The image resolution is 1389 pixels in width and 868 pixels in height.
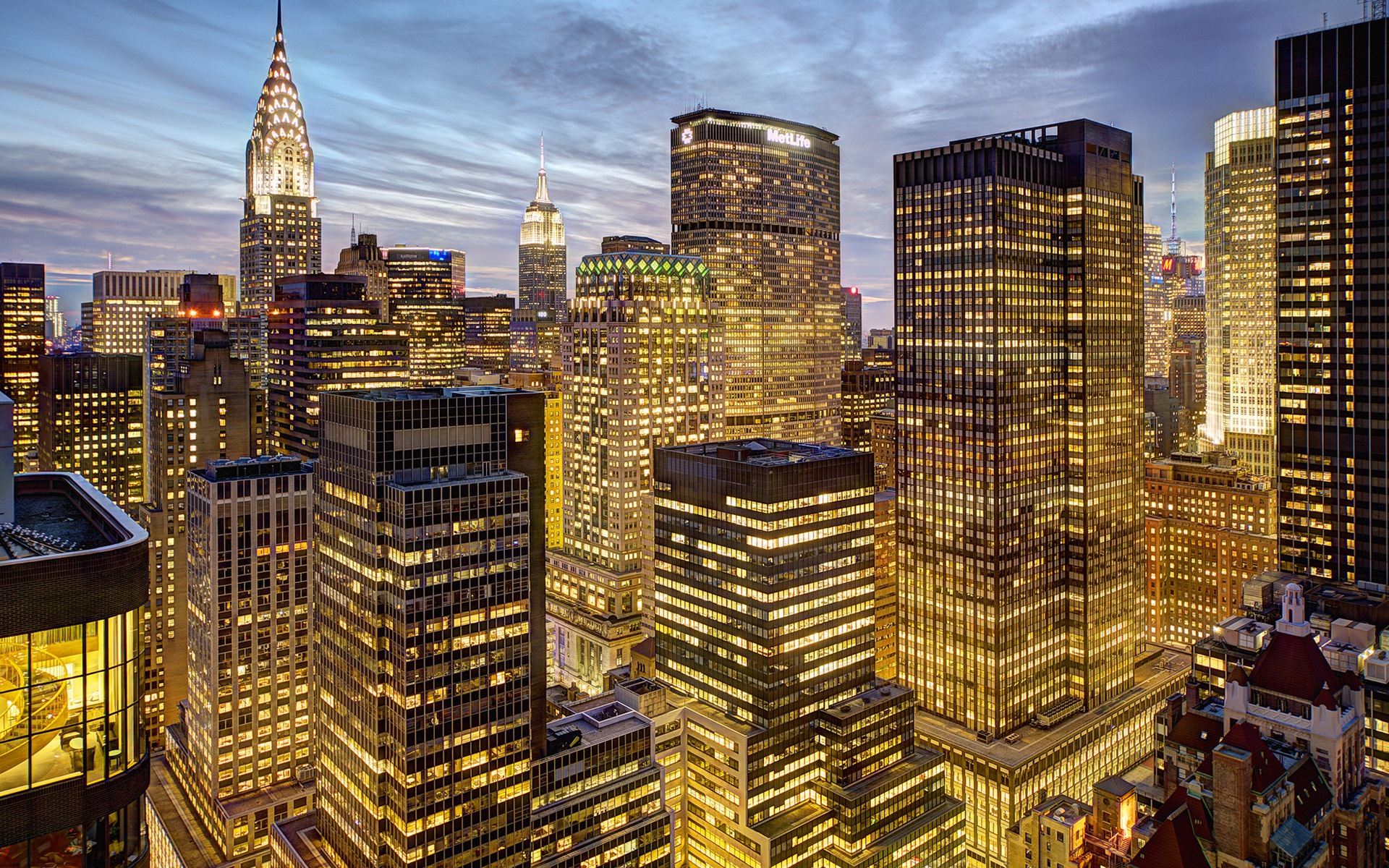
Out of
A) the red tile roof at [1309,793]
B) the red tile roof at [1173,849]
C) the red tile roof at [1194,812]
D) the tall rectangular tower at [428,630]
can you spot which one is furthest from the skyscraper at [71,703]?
the red tile roof at [1309,793]

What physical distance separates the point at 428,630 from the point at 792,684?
77.5 metres

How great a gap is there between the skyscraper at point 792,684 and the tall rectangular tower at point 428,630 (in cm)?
4778

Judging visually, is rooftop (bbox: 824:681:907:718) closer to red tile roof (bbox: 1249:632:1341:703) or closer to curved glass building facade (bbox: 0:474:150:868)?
red tile roof (bbox: 1249:632:1341:703)

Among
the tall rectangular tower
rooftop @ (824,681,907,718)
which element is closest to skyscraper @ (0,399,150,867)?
the tall rectangular tower

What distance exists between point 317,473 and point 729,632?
82.9m

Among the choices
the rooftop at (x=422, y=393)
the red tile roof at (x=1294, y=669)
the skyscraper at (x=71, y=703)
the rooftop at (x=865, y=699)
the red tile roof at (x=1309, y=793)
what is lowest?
the rooftop at (x=865, y=699)

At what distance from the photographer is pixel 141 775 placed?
3466 centimetres

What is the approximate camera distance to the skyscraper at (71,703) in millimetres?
31578

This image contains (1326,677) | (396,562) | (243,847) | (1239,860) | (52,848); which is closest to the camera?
(52,848)

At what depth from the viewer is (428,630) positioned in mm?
134625

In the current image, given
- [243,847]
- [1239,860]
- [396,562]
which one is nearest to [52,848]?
[396,562]

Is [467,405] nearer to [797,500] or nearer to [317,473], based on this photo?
[317,473]

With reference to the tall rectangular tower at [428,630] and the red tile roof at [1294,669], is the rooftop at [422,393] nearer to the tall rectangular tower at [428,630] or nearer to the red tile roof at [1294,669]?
the tall rectangular tower at [428,630]

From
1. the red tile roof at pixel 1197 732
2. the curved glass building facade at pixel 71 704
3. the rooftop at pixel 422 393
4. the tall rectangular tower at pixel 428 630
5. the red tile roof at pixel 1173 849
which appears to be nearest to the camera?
the curved glass building facade at pixel 71 704
